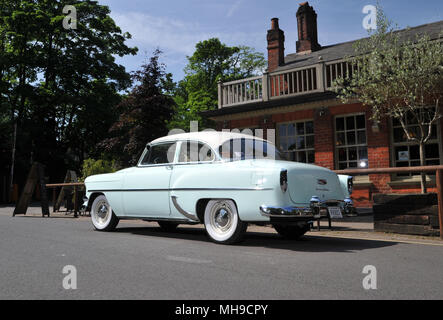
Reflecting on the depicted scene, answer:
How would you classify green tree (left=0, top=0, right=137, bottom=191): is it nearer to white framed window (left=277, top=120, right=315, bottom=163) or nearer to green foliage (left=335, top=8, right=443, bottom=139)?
white framed window (left=277, top=120, right=315, bottom=163)

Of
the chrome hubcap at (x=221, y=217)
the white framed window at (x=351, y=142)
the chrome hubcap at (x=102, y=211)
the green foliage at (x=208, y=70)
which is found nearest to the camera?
the chrome hubcap at (x=221, y=217)

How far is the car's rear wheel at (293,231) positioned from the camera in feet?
23.2

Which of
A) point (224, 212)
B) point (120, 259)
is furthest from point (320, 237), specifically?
point (120, 259)

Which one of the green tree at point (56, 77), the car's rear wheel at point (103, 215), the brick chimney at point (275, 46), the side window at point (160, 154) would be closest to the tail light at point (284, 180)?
the side window at point (160, 154)

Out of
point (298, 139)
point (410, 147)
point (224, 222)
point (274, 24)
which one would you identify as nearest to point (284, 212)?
point (224, 222)

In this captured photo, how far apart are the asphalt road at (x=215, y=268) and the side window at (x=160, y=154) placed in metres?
1.44

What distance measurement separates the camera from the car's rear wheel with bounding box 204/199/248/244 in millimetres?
6000

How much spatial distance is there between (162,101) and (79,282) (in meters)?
12.8

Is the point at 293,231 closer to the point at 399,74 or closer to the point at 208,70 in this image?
the point at 399,74

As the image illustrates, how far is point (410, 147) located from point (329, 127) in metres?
2.60

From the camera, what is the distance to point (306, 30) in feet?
71.7

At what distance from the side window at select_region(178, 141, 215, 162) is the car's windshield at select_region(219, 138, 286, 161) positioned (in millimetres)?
248

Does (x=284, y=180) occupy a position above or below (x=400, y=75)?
below

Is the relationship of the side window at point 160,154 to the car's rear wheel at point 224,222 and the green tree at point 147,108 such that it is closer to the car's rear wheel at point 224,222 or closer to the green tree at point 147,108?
the car's rear wheel at point 224,222
